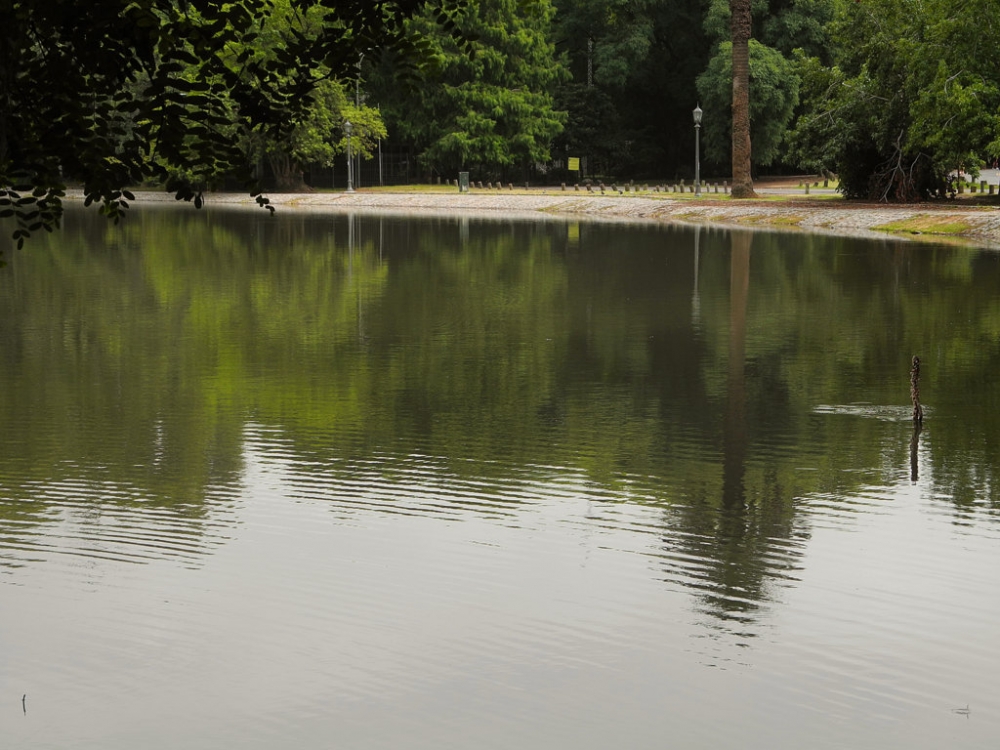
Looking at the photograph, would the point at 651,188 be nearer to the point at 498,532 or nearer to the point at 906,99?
the point at 906,99

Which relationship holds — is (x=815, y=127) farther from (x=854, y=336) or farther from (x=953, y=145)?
(x=854, y=336)

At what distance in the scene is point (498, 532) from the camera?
10.2m

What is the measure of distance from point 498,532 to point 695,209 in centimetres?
4592

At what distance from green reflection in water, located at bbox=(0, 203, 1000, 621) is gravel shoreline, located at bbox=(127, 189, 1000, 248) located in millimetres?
10257

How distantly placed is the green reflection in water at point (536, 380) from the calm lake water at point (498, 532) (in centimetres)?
7

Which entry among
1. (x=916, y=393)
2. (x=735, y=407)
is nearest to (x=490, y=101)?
(x=735, y=407)

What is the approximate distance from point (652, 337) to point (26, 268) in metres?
15.8

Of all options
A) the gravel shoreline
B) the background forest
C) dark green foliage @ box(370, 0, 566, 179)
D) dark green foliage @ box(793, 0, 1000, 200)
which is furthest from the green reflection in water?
dark green foliage @ box(370, 0, 566, 179)

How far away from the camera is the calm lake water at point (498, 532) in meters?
7.18

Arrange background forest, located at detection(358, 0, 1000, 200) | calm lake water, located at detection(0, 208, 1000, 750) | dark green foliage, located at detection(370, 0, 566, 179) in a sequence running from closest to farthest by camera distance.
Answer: calm lake water, located at detection(0, 208, 1000, 750)
background forest, located at detection(358, 0, 1000, 200)
dark green foliage, located at detection(370, 0, 566, 179)

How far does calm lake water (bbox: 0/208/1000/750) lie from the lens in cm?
718

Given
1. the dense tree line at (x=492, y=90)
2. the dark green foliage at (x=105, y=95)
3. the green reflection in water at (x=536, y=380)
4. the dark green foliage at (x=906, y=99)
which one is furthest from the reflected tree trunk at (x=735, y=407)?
the dark green foliage at (x=906, y=99)

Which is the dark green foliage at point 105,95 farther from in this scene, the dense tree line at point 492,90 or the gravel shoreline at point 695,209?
the gravel shoreline at point 695,209

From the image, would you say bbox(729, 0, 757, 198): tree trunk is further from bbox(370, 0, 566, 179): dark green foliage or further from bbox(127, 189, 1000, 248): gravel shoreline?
bbox(370, 0, 566, 179): dark green foliage
